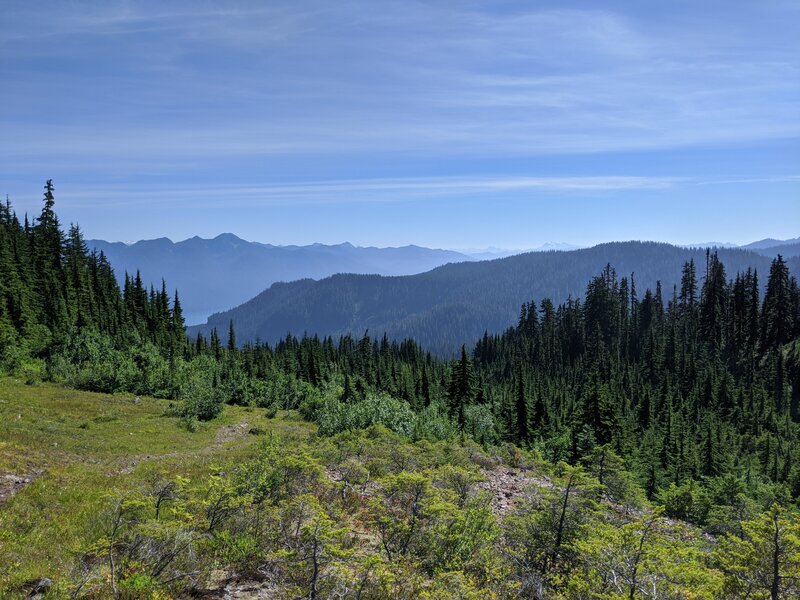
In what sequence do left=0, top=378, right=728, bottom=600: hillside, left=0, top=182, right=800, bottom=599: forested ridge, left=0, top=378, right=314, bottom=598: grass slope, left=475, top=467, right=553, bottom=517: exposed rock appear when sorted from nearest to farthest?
left=0, top=378, right=728, bottom=600: hillside, left=0, top=182, right=800, bottom=599: forested ridge, left=0, top=378, right=314, bottom=598: grass slope, left=475, top=467, right=553, bottom=517: exposed rock

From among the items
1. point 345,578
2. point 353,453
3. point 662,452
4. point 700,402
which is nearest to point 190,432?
point 353,453

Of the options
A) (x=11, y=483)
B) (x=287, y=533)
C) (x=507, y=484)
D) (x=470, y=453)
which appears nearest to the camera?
(x=287, y=533)

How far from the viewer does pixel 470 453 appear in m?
31.2

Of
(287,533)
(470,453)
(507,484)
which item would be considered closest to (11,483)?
(287,533)

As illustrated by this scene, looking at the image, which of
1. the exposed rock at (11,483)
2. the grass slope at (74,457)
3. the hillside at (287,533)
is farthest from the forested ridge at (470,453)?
the exposed rock at (11,483)

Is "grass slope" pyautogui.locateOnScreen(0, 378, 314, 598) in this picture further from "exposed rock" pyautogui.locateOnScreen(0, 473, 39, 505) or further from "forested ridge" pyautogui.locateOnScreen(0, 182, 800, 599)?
"forested ridge" pyautogui.locateOnScreen(0, 182, 800, 599)

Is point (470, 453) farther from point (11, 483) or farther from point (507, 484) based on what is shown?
point (11, 483)

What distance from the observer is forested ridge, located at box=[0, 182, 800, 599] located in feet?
35.6

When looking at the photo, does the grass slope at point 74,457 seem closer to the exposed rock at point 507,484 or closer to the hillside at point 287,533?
the hillside at point 287,533

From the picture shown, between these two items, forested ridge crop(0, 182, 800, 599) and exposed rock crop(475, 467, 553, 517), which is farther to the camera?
exposed rock crop(475, 467, 553, 517)

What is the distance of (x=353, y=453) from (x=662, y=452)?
177 feet

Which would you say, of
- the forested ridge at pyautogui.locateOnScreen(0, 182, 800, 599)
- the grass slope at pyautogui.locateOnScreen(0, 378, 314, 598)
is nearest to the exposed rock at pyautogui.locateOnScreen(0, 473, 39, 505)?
the grass slope at pyautogui.locateOnScreen(0, 378, 314, 598)

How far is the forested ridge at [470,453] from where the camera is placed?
10859mm

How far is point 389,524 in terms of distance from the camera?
47.3 ft
